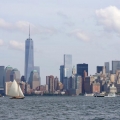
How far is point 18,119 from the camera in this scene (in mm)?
79375

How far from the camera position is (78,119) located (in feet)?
261

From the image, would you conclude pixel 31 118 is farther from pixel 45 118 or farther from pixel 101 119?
pixel 101 119

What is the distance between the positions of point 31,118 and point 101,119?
1078 cm

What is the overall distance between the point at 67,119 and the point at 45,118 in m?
4.11

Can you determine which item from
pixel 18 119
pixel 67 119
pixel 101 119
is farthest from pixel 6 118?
pixel 101 119

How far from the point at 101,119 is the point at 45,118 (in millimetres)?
8828

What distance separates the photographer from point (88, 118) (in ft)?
268

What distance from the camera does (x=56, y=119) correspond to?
80.7 metres

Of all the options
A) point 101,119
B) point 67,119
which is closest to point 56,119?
point 67,119

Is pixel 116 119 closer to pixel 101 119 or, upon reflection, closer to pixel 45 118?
pixel 101 119

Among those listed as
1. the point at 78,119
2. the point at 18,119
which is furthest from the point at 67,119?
the point at 18,119

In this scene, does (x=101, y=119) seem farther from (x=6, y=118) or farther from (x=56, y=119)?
(x=6, y=118)

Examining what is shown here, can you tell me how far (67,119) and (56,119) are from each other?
186cm

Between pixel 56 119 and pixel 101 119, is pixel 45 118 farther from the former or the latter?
pixel 101 119
